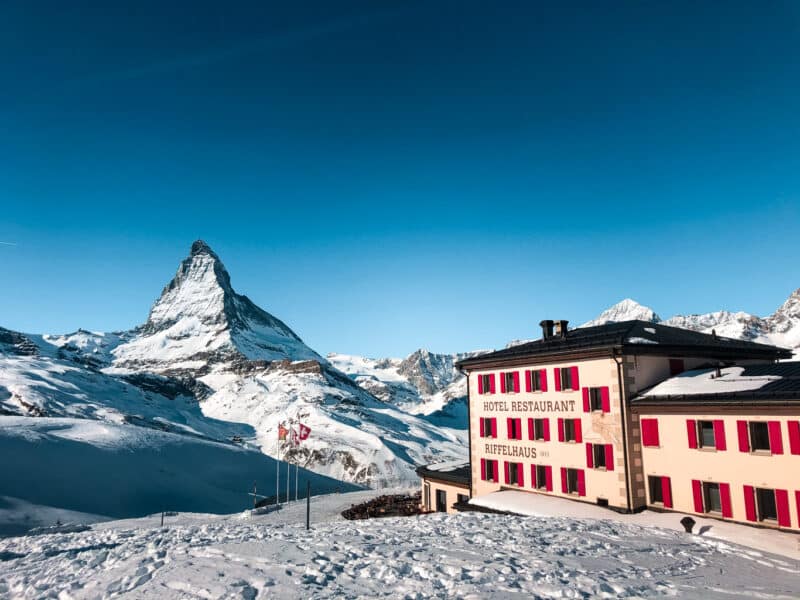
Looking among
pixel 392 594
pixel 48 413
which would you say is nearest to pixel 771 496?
pixel 392 594

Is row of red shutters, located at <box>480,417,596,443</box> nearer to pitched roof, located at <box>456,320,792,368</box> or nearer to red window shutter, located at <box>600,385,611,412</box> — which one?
red window shutter, located at <box>600,385,611,412</box>

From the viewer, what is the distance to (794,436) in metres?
20.2

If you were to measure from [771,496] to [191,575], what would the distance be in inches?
852

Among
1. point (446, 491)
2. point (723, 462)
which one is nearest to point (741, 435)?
point (723, 462)

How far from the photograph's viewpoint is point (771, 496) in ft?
69.4

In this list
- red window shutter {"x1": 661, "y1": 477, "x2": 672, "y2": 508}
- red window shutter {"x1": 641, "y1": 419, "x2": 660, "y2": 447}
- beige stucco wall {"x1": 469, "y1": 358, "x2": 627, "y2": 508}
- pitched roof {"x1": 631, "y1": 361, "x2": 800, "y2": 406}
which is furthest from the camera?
beige stucco wall {"x1": 469, "y1": 358, "x2": 627, "y2": 508}

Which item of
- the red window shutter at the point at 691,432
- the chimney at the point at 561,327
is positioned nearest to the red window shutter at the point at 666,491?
the red window shutter at the point at 691,432

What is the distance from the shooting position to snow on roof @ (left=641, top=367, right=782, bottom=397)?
22688 mm

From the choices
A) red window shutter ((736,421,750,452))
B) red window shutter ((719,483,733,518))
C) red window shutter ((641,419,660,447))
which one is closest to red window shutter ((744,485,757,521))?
red window shutter ((719,483,733,518))

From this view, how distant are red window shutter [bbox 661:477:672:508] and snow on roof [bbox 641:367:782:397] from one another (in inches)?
159

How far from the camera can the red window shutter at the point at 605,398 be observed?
2727cm

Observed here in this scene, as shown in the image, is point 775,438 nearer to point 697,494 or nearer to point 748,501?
point 748,501

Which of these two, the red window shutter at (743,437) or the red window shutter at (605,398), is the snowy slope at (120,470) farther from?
the red window shutter at (743,437)

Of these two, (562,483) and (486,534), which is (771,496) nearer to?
(562,483)
